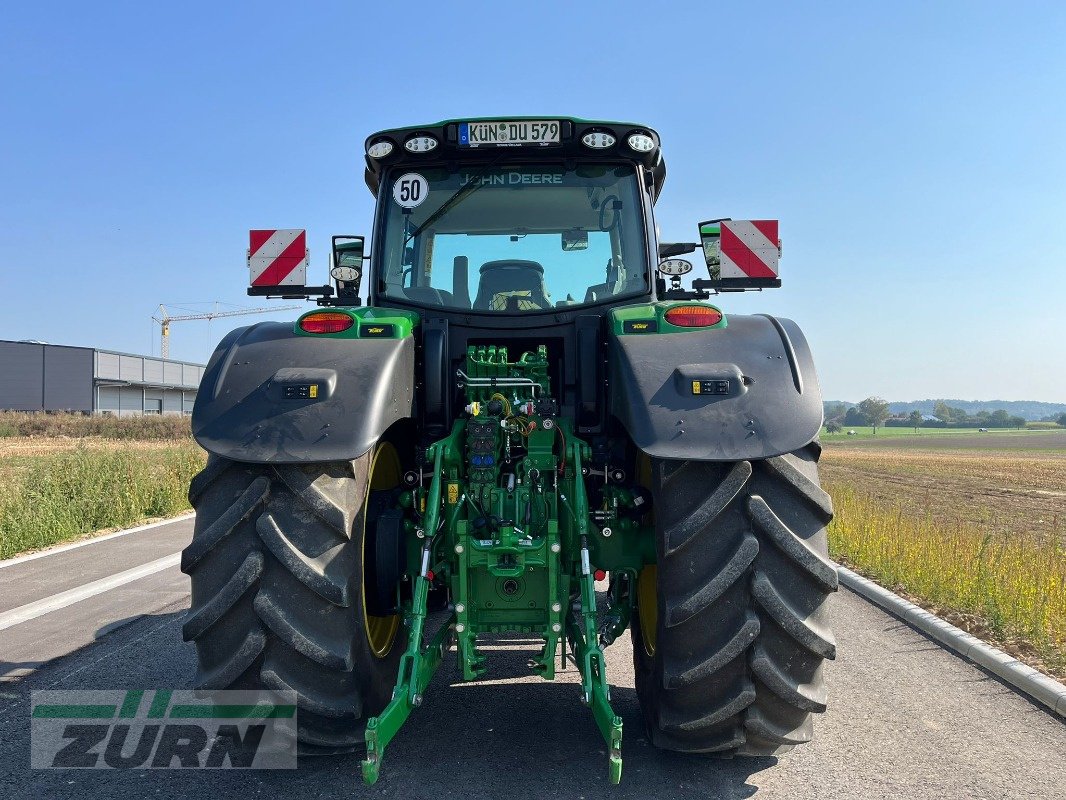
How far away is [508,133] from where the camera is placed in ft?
13.4

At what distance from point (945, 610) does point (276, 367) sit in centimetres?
528

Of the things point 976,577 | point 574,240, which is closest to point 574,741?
point 574,240

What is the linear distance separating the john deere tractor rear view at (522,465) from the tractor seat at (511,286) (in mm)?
17

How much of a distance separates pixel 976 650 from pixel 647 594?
2.41 m

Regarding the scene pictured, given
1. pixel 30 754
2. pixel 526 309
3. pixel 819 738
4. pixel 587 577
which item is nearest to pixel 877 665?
pixel 819 738

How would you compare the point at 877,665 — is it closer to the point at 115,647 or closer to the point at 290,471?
the point at 290,471

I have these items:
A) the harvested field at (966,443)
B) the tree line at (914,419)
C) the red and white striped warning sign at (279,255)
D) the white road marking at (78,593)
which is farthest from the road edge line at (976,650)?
the tree line at (914,419)

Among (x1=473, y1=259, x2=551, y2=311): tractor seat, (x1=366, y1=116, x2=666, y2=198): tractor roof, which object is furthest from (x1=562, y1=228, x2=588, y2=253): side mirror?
(x1=366, y1=116, x2=666, y2=198): tractor roof

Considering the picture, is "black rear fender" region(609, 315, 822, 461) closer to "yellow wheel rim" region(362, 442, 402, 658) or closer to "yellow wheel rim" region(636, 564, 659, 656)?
"yellow wheel rim" region(636, 564, 659, 656)

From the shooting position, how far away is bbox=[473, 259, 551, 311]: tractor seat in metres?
4.21

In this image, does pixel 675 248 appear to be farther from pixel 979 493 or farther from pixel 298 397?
pixel 979 493

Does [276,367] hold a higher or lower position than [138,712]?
higher

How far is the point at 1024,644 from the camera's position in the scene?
503 cm

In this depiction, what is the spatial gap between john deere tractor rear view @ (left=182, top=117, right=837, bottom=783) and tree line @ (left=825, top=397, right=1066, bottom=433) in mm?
132226
